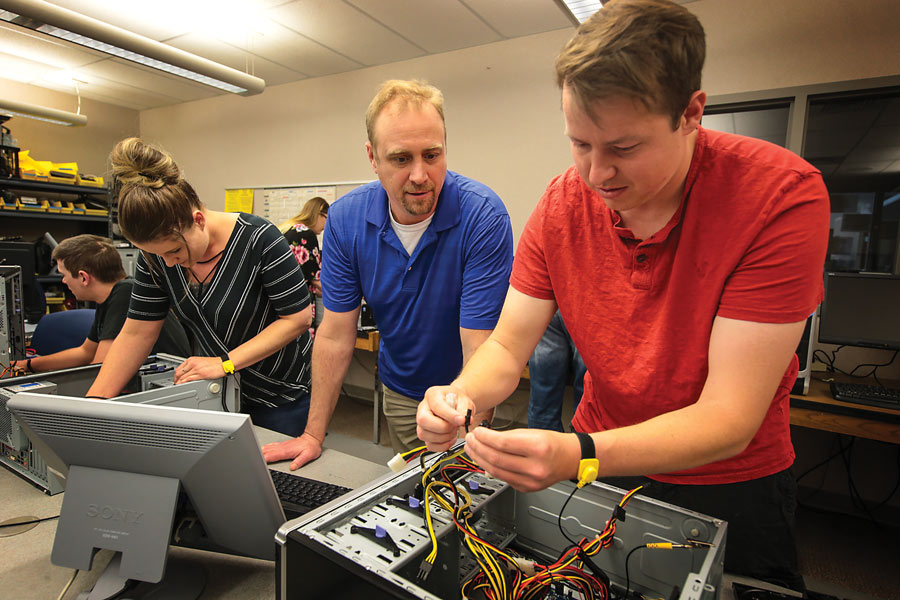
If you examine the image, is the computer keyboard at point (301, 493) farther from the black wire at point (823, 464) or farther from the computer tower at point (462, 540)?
the black wire at point (823, 464)

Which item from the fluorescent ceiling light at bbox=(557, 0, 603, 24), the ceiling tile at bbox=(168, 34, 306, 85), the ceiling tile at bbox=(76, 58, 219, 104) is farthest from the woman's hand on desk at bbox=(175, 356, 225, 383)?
the ceiling tile at bbox=(76, 58, 219, 104)

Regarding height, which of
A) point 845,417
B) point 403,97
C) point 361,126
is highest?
point 361,126

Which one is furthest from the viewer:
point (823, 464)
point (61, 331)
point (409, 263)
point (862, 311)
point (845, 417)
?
point (823, 464)

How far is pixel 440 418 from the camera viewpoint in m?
0.68

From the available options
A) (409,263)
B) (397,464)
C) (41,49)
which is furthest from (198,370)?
(41,49)

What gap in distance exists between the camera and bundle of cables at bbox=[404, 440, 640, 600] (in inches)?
22.3

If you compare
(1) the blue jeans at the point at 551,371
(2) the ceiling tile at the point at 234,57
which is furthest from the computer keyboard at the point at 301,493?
(2) the ceiling tile at the point at 234,57

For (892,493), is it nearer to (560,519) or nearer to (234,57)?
(560,519)

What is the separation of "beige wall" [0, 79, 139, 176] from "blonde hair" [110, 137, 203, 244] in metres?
5.04

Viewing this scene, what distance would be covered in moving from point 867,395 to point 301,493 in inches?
86.9

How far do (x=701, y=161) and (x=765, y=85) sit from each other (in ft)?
8.09

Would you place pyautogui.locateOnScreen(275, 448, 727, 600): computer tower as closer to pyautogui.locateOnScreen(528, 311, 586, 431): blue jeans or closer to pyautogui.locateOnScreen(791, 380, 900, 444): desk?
pyautogui.locateOnScreen(528, 311, 586, 431): blue jeans

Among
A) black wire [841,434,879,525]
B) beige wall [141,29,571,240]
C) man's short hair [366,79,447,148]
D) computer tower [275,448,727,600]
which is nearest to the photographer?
computer tower [275,448,727,600]

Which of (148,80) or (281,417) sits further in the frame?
(148,80)
